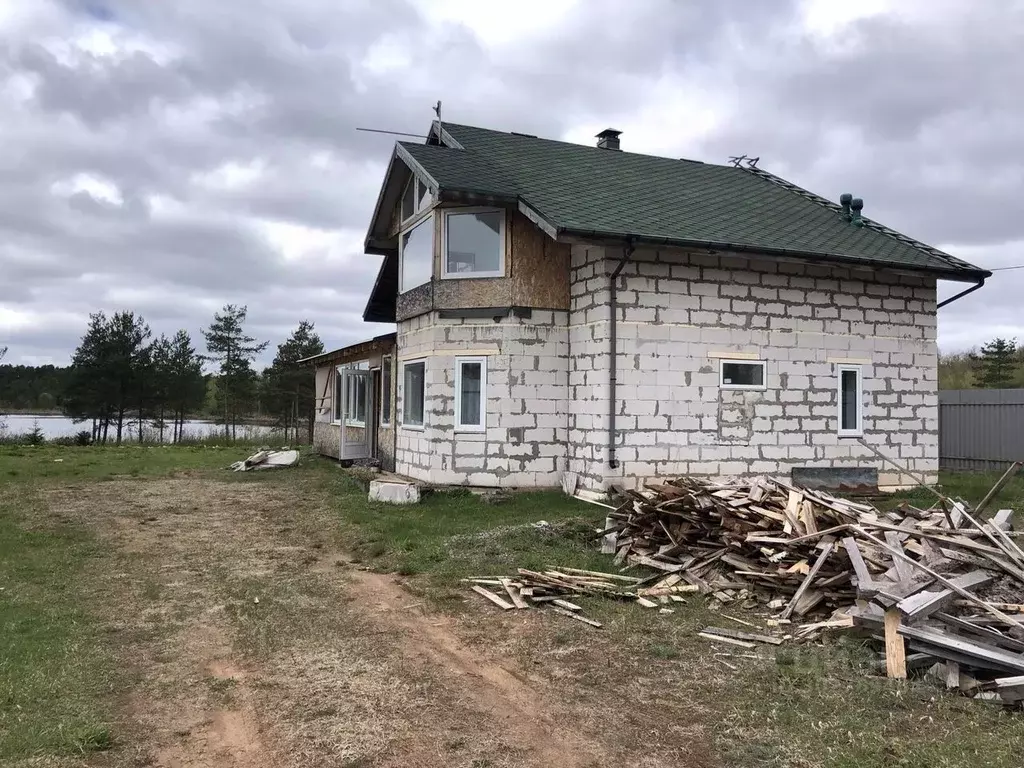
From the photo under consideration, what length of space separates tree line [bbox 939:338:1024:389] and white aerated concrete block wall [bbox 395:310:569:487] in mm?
26335

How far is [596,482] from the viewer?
1282 centimetres

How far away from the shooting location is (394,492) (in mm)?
13383

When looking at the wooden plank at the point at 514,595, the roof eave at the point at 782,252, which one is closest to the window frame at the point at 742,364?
the roof eave at the point at 782,252

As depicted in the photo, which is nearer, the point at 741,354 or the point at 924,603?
the point at 924,603

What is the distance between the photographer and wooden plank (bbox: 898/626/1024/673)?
5.07 metres

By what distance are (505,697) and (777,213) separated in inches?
520

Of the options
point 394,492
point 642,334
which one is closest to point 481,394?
point 394,492

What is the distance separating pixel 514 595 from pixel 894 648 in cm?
344

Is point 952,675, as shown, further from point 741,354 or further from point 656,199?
point 656,199

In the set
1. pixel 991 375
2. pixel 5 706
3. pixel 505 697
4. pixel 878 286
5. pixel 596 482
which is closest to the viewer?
pixel 5 706

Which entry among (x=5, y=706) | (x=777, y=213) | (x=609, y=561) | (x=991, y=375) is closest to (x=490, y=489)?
(x=609, y=561)

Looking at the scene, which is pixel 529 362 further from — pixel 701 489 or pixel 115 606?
pixel 115 606

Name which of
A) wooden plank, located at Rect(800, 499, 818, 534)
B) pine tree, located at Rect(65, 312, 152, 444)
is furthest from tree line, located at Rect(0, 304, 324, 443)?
wooden plank, located at Rect(800, 499, 818, 534)

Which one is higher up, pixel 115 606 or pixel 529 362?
pixel 529 362
